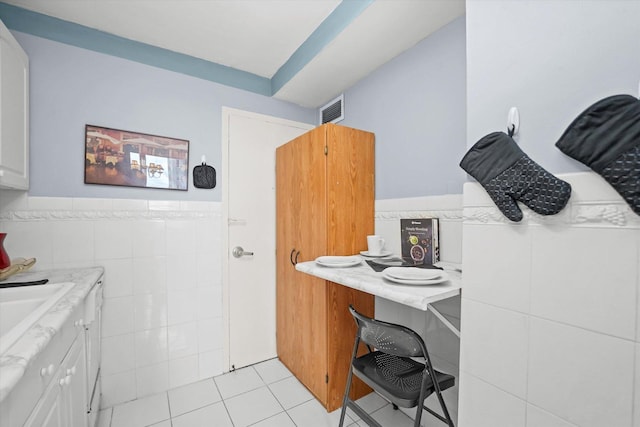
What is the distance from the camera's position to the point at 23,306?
1.07m

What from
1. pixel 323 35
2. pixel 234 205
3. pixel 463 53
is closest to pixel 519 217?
pixel 463 53

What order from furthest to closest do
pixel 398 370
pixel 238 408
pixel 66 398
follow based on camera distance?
1. pixel 238 408
2. pixel 398 370
3. pixel 66 398

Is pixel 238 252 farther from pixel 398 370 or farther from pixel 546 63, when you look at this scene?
pixel 546 63

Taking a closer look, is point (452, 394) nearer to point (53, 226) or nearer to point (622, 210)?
point (622, 210)

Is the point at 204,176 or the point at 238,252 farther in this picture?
the point at 238,252

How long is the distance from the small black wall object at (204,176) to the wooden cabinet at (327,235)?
0.61m

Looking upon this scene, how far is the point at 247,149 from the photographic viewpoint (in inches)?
90.3

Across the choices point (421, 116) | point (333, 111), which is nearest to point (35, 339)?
point (421, 116)

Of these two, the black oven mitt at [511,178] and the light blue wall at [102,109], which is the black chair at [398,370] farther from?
the light blue wall at [102,109]

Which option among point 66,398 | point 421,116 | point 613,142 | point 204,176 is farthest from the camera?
point 204,176

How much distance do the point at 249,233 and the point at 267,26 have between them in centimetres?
150

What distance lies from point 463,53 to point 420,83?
0.28 m

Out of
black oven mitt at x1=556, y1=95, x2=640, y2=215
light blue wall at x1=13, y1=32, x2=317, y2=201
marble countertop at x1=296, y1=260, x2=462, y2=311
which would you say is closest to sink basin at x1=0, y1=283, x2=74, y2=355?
light blue wall at x1=13, y1=32, x2=317, y2=201

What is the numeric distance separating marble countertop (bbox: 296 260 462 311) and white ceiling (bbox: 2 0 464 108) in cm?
134
